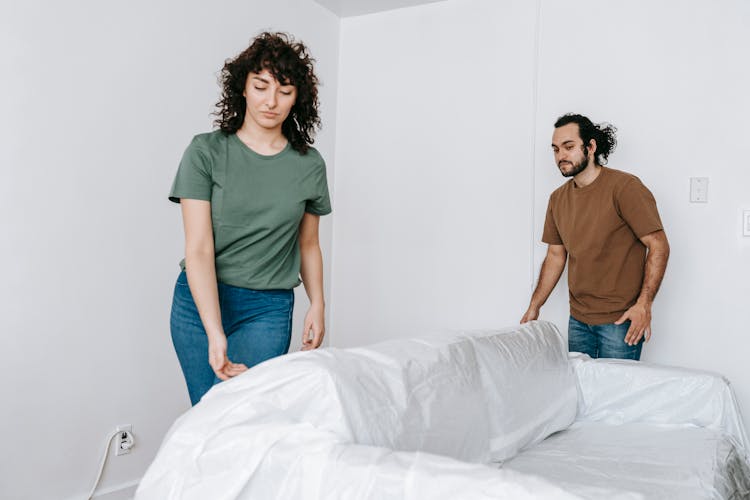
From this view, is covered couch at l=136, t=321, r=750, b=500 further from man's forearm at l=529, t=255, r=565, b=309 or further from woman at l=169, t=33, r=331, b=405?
man's forearm at l=529, t=255, r=565, b=309

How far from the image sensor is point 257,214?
1.48 metres

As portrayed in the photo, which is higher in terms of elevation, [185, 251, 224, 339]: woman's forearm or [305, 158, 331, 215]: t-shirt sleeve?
[305, 158, 331, 215]: t-shirt sleeve

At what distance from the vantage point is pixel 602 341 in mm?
2643

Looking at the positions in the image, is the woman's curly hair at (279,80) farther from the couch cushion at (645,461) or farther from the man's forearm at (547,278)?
the man's forearm at (547,278)

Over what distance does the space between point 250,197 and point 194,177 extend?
12 cm

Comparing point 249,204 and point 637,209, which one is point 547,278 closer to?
point 637,209

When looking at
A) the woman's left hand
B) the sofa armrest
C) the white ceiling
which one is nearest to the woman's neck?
the woman's left hand

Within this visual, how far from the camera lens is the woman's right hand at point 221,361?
1330 millimetres

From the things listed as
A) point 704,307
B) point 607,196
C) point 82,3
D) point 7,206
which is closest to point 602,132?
point 607,196

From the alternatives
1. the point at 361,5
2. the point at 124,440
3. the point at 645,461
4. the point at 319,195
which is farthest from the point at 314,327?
the point at 361,5

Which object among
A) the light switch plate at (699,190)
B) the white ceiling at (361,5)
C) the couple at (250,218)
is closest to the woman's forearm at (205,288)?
the couple at (250,218)

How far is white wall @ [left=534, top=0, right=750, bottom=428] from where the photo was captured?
115 inches

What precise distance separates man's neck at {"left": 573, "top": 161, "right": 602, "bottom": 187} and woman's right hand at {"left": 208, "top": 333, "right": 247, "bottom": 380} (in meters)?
1.83

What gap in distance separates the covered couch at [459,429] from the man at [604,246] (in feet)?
1.17
